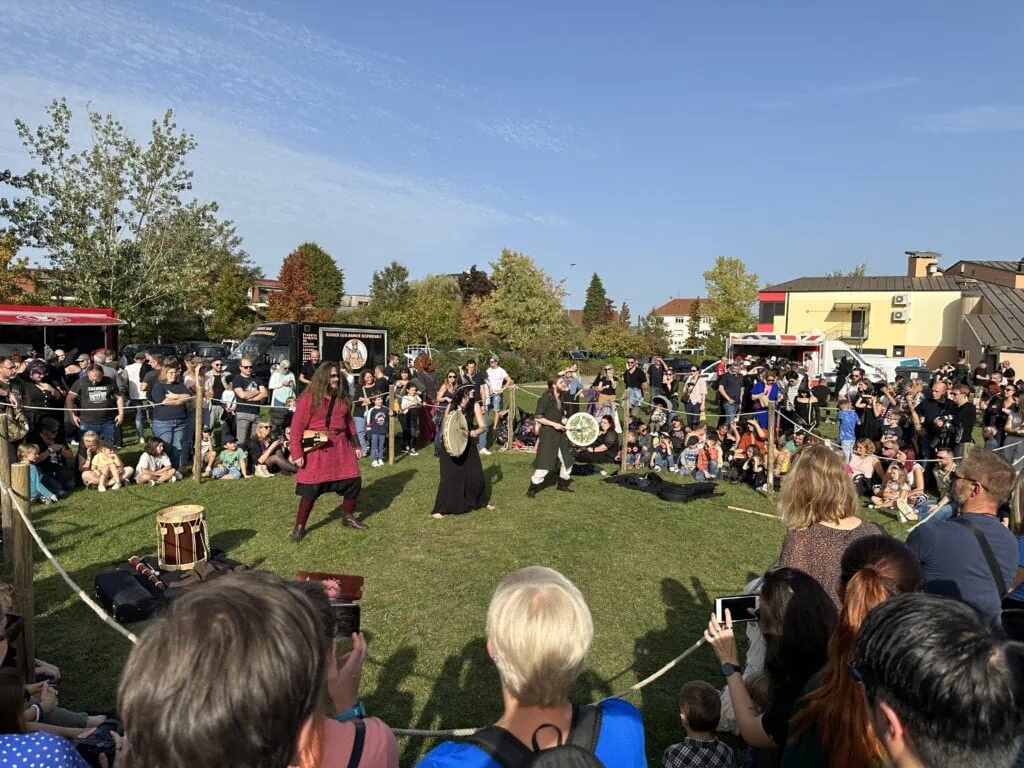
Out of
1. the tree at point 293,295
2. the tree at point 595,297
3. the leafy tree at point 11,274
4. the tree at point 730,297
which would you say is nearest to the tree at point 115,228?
the leafy tree at point 11,274

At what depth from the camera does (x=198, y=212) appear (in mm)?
22438

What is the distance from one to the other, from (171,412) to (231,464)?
3.93ft

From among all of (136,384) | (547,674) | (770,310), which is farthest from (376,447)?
(770,310)

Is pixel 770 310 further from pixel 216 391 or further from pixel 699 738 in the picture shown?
pixel 699 738

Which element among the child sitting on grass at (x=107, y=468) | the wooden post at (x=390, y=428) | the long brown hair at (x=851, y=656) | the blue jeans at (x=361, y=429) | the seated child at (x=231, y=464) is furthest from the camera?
the blue jeans at (x=361, y=429)

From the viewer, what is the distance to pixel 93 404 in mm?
10070

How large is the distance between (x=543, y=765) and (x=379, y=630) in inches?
166

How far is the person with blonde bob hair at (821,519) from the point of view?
331 cm

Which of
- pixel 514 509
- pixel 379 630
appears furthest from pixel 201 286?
pixel 379 630

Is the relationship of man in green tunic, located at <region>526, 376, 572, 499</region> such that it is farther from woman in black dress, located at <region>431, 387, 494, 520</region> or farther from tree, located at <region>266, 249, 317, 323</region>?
tree, located at <region>266, 249, 317, 323</region>

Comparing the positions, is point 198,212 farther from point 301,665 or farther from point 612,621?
point 301,665

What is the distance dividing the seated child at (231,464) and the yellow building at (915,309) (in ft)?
105

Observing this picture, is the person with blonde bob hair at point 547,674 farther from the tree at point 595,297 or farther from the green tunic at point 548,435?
the tree at point 595,297

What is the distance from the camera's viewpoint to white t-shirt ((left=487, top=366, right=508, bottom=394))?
48.9 feet
